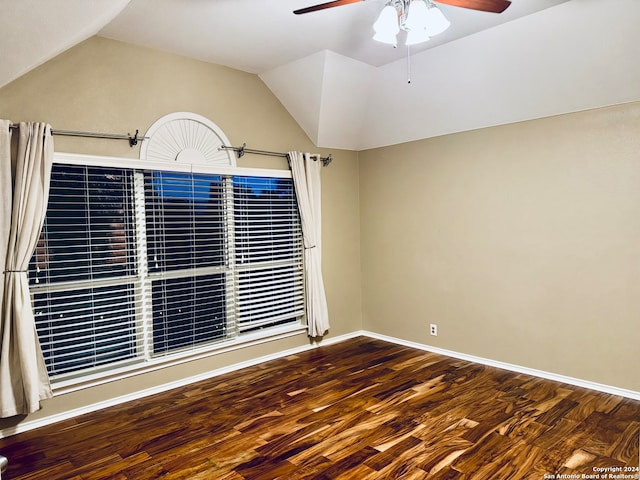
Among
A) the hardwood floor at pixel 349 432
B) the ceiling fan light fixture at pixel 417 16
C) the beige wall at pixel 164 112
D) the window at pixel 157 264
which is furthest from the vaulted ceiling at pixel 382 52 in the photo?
the hardwood floor at pixel 349 432

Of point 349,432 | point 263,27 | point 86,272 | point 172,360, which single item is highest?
point 263,27

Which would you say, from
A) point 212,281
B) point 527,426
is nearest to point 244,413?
point 212,281

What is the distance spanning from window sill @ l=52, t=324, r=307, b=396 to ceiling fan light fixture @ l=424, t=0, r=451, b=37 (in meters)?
3.22

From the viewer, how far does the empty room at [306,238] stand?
2885mm

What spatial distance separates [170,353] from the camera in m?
3.95

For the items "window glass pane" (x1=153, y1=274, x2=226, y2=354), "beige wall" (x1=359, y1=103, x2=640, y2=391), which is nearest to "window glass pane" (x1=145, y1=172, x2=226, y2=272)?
"window glass pane" (x1=153, y1=274, x2=226, y2=354)

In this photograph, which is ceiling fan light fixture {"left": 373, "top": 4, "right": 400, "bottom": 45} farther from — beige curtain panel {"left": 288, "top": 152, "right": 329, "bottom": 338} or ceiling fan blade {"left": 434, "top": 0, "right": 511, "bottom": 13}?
beige curtain panel {"left": 288, "top": 152, "right": 329, "bottom": 338}

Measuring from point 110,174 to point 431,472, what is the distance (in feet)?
10.3

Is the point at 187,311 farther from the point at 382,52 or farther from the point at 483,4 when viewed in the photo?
the point at 483,4

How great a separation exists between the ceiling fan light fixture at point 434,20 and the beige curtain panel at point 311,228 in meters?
2.43

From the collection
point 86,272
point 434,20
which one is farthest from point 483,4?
point 86,272

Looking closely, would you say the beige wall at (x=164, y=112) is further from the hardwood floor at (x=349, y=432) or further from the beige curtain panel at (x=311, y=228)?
the hardwood floor at (x=349, y=432)

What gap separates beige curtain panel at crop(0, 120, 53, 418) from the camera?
119 inches

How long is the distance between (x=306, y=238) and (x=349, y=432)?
2252 mm
